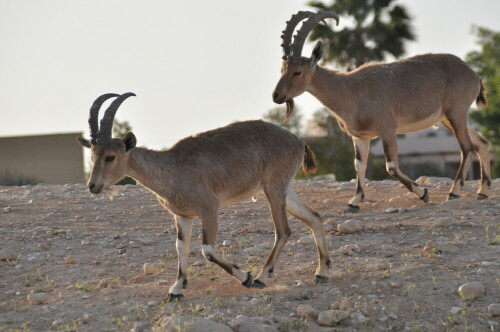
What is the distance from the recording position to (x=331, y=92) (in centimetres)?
1262

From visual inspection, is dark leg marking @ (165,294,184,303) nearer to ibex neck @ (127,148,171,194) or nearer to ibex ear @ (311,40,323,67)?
ibex neck @ (127,148,171,194)

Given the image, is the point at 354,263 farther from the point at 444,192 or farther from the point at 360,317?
the point at 444,192

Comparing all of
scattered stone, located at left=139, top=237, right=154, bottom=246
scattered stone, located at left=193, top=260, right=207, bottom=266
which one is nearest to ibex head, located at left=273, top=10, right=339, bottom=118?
scattered stone, located at left=139, top=237, right=154, bottom=246

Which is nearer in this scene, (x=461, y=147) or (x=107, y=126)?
(x=107, y=126)

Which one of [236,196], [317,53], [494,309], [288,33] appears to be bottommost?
[494,309]

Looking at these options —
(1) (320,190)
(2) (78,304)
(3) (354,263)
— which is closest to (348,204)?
(1) (320,190)

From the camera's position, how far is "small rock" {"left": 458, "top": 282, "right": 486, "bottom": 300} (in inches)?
329

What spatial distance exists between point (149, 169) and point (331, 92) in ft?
15.5

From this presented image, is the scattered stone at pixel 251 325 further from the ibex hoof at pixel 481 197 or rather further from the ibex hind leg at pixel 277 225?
the ibex hoof at pixel 481 197

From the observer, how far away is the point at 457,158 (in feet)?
156

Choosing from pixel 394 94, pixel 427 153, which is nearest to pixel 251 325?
pixel 394 94

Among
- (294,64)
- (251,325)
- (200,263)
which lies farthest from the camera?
(294,64)

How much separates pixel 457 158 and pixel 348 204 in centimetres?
3609

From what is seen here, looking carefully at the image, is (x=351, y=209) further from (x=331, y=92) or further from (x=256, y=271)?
(x=256, y=271)
